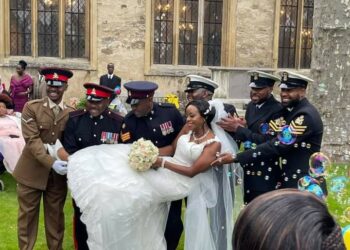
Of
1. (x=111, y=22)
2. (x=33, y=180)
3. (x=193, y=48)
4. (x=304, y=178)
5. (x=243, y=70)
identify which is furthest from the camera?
(x=193, y=48)

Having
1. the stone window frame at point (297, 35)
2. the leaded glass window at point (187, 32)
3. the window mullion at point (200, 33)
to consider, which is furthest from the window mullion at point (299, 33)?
the window mullion at point (200, 33)

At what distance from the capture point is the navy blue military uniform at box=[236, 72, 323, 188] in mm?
4125

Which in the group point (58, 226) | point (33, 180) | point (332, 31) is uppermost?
point (332, 31)

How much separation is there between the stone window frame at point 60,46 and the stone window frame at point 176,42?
1.71m

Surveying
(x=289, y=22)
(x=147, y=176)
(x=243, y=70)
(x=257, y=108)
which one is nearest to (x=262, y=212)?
(x=147, y=176)

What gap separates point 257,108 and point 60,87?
191 cm

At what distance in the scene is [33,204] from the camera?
5047 millimetres

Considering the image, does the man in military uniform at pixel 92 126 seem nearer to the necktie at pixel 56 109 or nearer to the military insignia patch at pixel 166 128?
the necktie at pixel 56 109

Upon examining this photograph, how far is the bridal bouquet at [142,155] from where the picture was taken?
4.42m

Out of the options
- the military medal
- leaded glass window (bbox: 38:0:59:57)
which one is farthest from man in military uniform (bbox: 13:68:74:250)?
leaded glass window (bbox: 38:0:59:57)

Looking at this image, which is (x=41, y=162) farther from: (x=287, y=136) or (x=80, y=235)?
(x=287, y=136)

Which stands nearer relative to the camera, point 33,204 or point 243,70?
point 33,204

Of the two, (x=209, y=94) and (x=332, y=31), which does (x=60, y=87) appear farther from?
(x=332, y=31)

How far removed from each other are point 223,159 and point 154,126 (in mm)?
820
